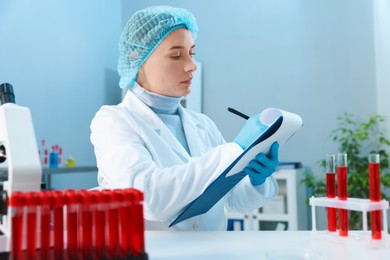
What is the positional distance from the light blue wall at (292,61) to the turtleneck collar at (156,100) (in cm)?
234

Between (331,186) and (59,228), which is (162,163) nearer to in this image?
(331,186)

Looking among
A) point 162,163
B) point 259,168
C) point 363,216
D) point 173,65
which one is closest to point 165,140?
point 162,163

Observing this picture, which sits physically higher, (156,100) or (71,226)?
(156,100)

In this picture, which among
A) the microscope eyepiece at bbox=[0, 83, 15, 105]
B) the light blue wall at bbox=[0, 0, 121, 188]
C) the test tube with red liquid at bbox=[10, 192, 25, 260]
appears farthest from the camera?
the light blue wall at bbox=[0, 0, 121, 188]

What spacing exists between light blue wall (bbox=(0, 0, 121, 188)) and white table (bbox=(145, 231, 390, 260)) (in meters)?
2.32

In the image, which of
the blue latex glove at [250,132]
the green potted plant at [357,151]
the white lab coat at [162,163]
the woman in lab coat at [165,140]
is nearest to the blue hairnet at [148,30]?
the woman in lab coat at [165,140]

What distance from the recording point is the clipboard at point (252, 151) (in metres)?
0.96

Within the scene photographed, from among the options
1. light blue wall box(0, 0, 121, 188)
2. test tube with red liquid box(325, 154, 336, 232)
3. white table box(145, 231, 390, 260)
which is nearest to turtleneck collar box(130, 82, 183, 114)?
white table box(145, 231, 390, 260)

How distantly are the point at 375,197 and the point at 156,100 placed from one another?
2.51 ft

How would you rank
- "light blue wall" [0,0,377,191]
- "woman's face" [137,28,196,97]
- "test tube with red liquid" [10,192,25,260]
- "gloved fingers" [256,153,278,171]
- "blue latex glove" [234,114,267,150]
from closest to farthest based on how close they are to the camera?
"test tube with red liquid" [10,192,25,260], "blue latex glove" [234,114,267,150], "gloved fingers" [256,153,278,171], "woman's face" [137,28,196,97], "light blue wall" [0,0,377,191]

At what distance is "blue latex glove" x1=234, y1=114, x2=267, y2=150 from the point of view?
994 millimetres

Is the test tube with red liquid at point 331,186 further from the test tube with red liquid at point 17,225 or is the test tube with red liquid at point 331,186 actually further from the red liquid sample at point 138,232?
the test tube with red liquid at point 17,225

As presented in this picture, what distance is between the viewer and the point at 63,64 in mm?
3400

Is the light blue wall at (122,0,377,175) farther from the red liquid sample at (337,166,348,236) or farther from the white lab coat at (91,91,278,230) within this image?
the red liquid sample at (337,166,348,236)
